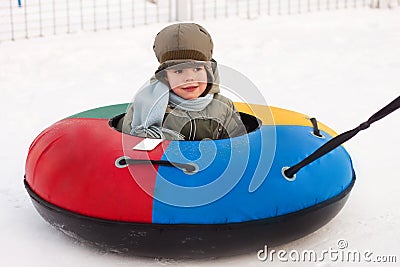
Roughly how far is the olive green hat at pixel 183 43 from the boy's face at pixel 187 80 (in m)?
0.04

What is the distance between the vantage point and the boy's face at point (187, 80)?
2592 millimetres

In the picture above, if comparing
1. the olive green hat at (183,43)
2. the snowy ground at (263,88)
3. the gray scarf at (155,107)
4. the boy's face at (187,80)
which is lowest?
the snowy ground at (263,88)

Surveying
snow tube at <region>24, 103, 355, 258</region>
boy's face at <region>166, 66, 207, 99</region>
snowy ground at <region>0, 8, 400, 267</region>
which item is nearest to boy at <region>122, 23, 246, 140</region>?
boy's face at <region>166, 66, 207, 99</region>

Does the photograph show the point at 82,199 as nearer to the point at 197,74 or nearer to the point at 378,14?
the point at 197,74

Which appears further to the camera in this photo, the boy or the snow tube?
the boy

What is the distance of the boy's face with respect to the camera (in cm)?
259

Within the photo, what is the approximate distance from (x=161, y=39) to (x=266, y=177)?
620mm

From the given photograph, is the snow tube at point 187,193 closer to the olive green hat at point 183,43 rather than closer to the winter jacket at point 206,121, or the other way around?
the winter jacket at point 206,121

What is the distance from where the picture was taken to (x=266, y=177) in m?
2.31

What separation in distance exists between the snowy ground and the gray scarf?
1.37 ft

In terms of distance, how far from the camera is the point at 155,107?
257cm

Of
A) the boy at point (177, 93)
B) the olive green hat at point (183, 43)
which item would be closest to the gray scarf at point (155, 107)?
the boy at point (177, 93)

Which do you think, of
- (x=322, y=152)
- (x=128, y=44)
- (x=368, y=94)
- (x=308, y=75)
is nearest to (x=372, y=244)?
(x=322, y=152)

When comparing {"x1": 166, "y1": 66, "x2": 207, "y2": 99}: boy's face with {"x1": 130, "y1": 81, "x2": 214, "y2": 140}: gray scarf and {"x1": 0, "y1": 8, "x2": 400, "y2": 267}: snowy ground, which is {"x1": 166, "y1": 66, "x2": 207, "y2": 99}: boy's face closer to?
{"x1": 130, "y1": 81, "x2": 214, "y2": 140}: gray scarf
